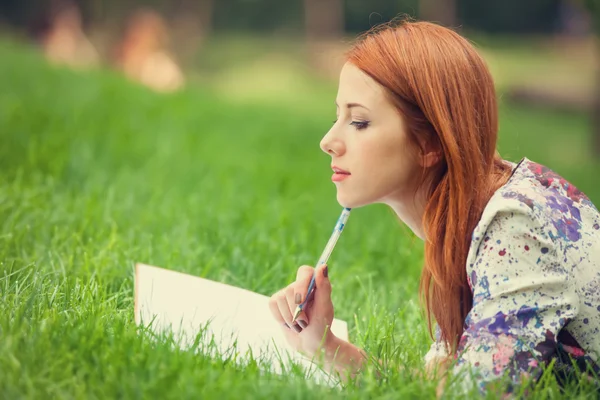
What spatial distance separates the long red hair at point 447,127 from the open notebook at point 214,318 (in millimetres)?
349

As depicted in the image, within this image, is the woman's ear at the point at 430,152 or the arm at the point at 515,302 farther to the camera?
the woman's ear at the point at 430,152

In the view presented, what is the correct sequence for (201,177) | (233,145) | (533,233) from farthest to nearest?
(233,145) → (201,177) → (533,233)

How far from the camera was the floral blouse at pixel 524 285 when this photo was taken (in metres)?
1.66

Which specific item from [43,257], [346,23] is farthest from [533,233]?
[346,23]

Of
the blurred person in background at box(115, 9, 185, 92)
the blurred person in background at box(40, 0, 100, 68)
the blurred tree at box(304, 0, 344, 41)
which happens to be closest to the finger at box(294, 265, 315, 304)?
the blurred person in background at box(115, 9, 185, 92)

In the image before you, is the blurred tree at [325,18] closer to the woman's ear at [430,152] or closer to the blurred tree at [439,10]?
the blurred tree at [439,10]

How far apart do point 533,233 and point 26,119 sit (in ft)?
12.7

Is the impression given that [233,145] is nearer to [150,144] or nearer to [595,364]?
[150,144]

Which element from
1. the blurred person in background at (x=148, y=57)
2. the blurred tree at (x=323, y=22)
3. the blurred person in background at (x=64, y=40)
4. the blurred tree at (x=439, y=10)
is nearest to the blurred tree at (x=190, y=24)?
the blurred tree at (x=323, y=22)

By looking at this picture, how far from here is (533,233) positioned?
1694 mm

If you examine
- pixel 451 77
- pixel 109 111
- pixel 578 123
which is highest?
pixel 451 77

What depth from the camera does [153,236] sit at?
3.04m

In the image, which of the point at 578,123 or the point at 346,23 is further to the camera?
the point at 346,23

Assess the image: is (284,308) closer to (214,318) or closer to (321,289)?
(321,289)
